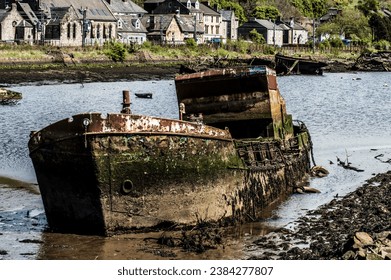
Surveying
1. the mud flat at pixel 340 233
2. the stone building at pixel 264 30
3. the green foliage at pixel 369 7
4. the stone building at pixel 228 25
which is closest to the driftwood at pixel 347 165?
the mud flat at pixel 340 233

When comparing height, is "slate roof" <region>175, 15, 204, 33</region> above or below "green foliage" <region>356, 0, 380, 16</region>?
below

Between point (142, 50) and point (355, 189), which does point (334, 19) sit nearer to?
point (142, 50)

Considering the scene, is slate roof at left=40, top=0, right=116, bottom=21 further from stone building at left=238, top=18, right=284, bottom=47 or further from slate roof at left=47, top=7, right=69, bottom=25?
stone building at left=238, top=18, right=284, bottom=47

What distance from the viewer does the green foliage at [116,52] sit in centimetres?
9488

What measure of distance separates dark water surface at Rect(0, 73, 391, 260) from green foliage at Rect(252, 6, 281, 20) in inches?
3230

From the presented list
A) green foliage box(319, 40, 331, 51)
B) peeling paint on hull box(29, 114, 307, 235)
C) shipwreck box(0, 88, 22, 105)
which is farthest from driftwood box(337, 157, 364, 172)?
green foliage box(319, 40, 331, 51)

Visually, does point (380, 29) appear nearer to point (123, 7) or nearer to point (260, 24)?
point (260, 24)

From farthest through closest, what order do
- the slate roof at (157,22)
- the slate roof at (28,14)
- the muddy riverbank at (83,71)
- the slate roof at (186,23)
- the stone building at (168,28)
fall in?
the slate roof at (186,23), the slate roof at (157,22), the stone building at (168,28), the slate roof at (28,14), the muddy riverbank at (83,71)

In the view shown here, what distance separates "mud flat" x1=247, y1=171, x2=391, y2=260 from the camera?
53.0 feet

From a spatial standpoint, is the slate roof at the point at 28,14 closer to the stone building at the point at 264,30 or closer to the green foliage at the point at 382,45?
the stone building at the point at 264,30

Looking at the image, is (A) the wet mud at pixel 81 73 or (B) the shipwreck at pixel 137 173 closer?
(B) the shipwreck at pixel 137 173

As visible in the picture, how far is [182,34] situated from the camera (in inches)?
5079

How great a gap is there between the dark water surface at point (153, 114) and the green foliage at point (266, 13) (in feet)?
269
